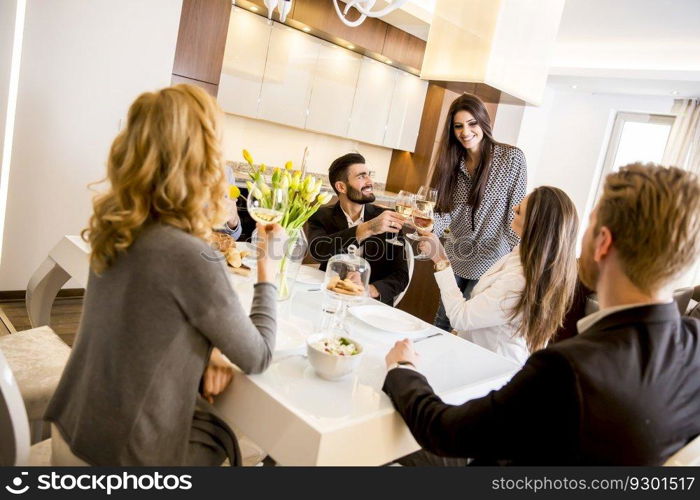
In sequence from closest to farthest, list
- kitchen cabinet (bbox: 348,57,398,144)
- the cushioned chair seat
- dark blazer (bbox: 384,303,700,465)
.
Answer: dark blazer (bbox: 384,303,700,465) < the cushioned chair seat < kitchen cabinet (bbox: 348,57,398,144)

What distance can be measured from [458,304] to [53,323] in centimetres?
235

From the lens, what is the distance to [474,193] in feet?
9.07

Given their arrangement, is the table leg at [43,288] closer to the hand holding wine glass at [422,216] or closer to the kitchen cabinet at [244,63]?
the hand holding wine glass at [422,216]

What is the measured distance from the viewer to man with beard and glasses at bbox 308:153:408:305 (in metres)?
2.47

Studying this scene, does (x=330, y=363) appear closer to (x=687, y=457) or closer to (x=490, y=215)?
(x=687, y=457)

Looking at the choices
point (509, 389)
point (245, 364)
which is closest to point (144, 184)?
point (245, 364)

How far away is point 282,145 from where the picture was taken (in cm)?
522

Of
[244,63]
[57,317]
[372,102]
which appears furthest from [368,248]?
[372,102]

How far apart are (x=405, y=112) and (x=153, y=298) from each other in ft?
16.6

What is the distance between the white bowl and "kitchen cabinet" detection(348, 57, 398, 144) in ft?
14.2

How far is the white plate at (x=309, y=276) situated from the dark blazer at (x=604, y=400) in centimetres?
117

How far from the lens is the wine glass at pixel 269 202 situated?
5.00 ft

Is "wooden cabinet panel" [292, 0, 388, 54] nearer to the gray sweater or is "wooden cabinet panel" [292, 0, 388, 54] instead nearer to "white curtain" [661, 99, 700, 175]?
"white curtain" [661, 99, 700, 175]

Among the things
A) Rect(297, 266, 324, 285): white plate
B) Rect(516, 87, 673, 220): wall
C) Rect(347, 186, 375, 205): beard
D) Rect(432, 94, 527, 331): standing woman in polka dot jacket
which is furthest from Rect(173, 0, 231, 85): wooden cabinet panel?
Rect(516, 87, 673, 220): wall
